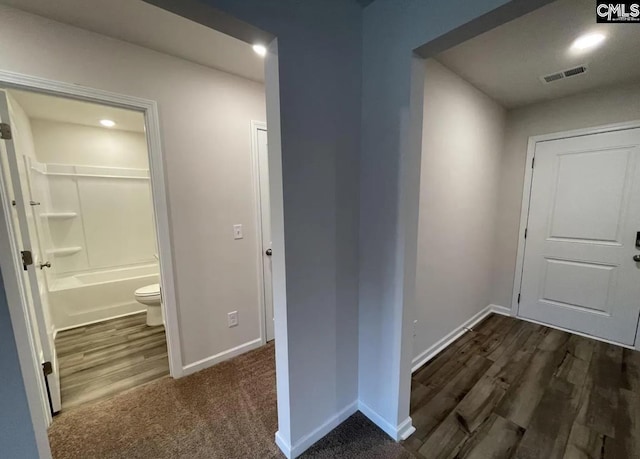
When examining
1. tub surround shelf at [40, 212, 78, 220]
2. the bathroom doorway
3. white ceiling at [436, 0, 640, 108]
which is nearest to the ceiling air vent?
white ceiling at [436, 0, 640, 108]

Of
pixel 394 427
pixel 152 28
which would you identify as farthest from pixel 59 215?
pixel 394 427

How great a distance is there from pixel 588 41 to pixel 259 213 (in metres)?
2.64

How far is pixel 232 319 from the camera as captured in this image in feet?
7.32

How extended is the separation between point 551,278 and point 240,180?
11.1ft

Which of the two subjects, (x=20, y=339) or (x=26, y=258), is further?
(x=26, y=258)

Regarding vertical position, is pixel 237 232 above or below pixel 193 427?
above

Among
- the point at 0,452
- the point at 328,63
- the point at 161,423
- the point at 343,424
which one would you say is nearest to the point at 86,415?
the point at 161,423

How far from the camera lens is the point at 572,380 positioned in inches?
76.5

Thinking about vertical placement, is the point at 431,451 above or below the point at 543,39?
below

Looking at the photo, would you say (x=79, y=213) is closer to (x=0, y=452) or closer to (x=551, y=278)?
(x=0, y=452)

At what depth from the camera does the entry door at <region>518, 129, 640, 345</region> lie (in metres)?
2.28

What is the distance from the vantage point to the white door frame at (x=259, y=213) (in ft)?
7.33

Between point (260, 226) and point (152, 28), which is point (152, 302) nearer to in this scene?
point (260, 226)

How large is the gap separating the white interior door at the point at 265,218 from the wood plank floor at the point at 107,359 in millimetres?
936
